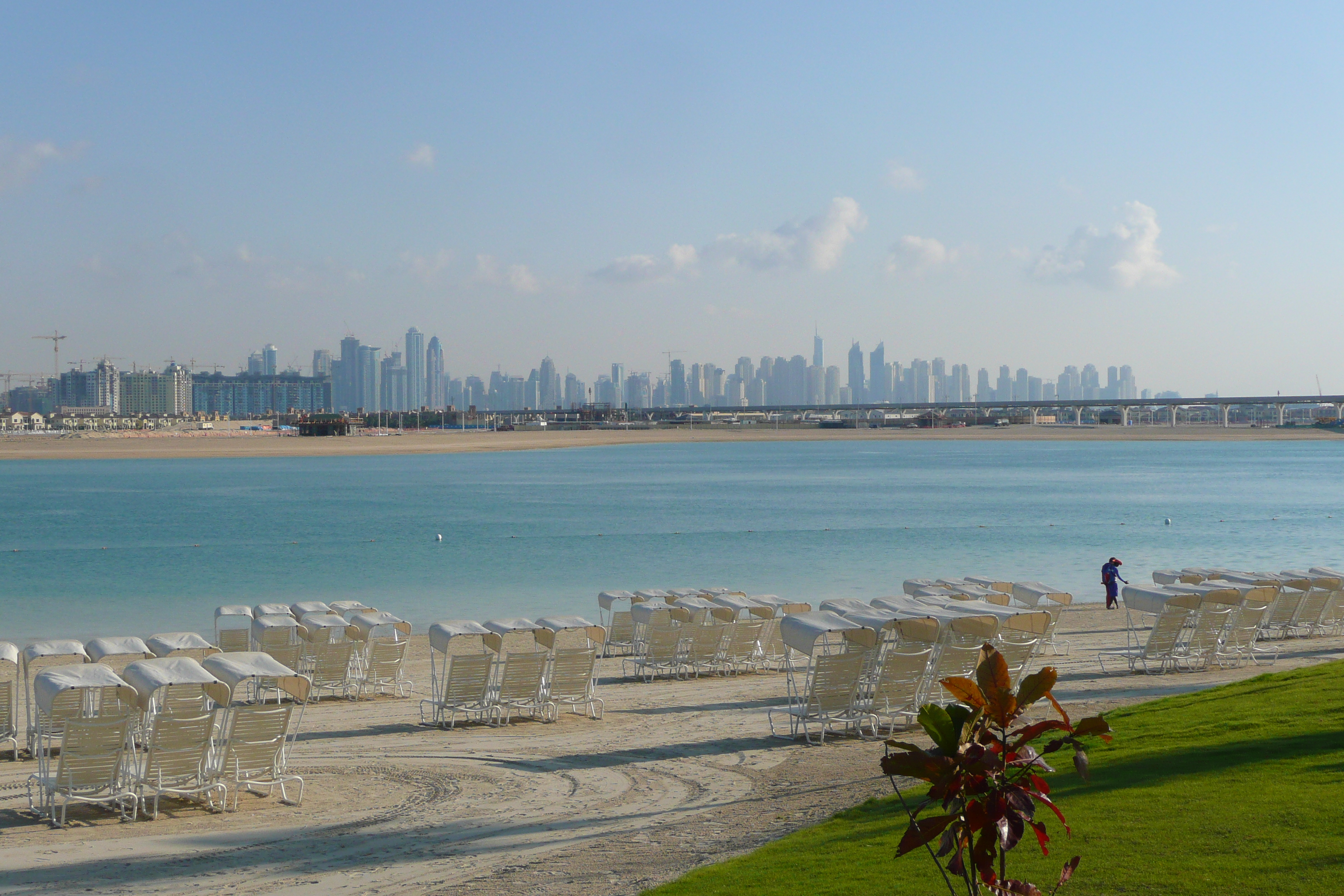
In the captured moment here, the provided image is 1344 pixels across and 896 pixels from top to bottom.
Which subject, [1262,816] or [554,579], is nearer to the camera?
[1262,816]

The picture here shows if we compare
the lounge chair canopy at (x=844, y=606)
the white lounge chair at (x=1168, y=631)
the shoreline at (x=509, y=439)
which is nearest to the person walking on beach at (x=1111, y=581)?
the white lounge chair at (x=1168, y=631)

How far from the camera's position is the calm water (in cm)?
2645

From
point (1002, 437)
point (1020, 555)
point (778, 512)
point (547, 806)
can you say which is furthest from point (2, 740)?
point (1002, 437)

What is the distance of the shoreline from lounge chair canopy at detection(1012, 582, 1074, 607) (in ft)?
357

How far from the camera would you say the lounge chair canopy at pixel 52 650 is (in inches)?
399

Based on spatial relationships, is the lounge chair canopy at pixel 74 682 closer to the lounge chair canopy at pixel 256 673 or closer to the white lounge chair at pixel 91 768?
the white lounge chair at pixel 91 768

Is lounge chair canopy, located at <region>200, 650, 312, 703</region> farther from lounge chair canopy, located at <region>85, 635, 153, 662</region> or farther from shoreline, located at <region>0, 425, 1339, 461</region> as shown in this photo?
shoreline, located at <region>0, 425, 1339, 461</region>

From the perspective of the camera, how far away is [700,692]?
1271 centimetres

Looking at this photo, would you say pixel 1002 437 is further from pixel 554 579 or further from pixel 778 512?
pixel 554 579

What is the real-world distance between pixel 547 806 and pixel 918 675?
399 centimetres

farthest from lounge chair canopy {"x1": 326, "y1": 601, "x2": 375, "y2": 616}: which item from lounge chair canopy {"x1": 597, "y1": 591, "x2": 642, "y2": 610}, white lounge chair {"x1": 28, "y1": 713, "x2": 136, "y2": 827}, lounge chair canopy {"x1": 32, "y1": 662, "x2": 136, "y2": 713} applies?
white lounge chair {"x1": 28, "y1": 713, "x2": 136, "y2": 827}

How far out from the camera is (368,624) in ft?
45.1

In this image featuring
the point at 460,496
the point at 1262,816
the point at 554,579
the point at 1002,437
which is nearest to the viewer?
the point at 1262,816

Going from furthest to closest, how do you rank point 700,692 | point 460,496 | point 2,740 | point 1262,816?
point 460,496
point 700,692
point 2,740
point 1262,816
